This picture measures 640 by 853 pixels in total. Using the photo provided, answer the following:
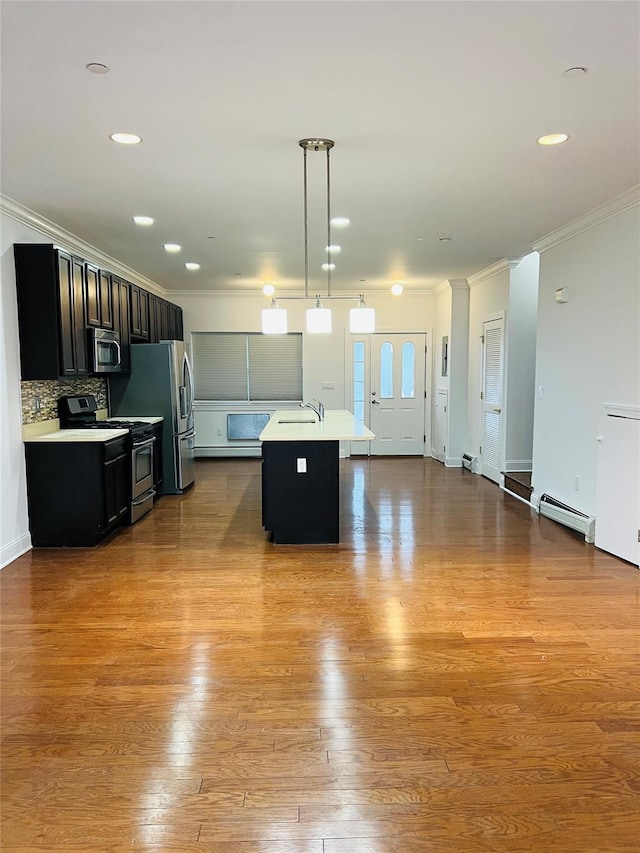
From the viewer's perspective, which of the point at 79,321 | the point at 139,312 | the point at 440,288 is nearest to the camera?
the point at 79,321

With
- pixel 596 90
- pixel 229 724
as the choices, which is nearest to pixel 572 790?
pixel 229 724

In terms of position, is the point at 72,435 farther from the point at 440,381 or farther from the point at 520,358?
the point at 440,381

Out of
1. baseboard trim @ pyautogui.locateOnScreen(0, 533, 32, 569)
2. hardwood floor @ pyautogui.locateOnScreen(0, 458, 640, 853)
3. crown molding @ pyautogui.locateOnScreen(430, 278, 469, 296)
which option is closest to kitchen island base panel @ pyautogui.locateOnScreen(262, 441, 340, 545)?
hardwood floor @ pyautogui.locateOnScreen(0, 458, 640, 853)

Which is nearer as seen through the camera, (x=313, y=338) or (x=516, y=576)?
(x=516, y=576)

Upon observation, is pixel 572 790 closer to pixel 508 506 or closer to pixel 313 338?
pixel 508 506

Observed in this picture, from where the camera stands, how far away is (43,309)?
4.36 meters

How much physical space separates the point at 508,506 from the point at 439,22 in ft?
15.6

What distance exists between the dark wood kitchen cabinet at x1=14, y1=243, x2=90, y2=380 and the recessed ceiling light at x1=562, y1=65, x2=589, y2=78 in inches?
142

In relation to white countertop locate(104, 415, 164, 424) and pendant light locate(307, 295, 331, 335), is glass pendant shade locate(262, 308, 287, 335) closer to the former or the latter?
pendant light locate(307, 295, 331, 335)

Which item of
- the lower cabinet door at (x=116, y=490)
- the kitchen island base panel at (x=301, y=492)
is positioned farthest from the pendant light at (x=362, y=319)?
the lower cabinet door at (x=116, y=490)

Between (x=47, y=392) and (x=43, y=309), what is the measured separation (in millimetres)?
881

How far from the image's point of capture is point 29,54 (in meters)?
2.21

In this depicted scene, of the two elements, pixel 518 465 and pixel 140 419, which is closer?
pixel 140 419

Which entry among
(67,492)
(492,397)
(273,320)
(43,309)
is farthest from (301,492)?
(492,397)
